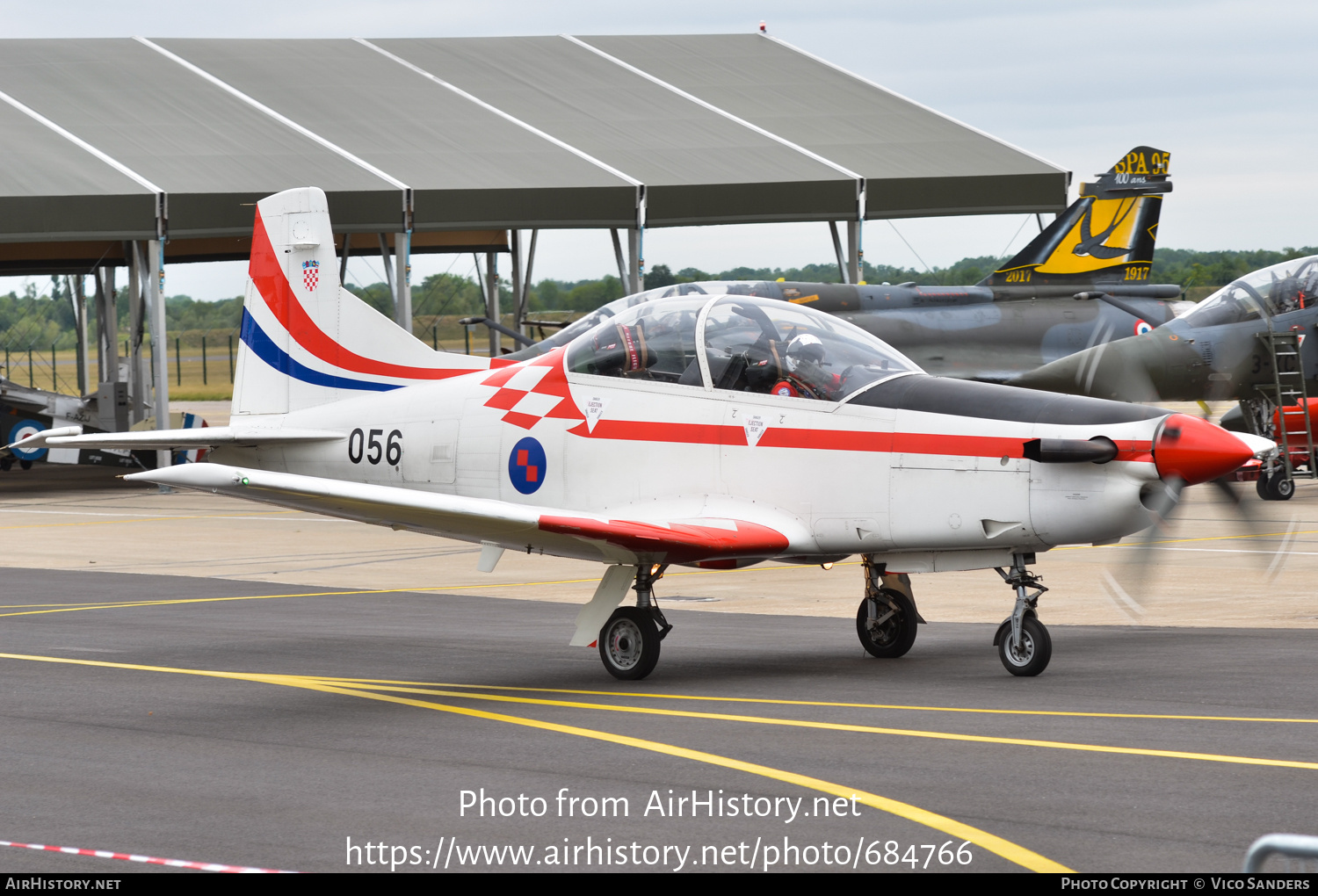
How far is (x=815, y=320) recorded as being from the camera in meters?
10.2

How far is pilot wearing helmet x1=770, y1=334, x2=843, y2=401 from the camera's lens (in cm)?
988

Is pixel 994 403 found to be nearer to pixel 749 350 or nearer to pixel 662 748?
pixel 749 350

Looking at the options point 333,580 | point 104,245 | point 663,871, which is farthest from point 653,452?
point 104,245

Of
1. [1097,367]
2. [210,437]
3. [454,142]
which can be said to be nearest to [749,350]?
[210,437]

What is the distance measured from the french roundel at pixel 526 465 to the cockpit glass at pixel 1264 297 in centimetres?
1356

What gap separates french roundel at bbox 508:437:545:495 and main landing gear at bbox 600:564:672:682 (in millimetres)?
1164

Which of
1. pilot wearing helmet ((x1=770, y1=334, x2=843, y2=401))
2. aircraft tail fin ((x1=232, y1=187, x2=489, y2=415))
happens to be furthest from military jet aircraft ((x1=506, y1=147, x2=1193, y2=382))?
pilot wearing helmet ((x1=770, y1=334, x2=843, y2=401))

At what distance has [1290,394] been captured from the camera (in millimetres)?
20906

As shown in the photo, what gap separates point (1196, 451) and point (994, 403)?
1.24 meters

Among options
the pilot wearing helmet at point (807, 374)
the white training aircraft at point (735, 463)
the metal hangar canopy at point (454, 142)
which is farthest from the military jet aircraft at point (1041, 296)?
the pilot wearing helmet at point (807, 374)

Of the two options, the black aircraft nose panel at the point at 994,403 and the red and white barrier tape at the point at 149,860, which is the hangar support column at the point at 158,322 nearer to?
the black aircraft nose panel at the point at 994,403

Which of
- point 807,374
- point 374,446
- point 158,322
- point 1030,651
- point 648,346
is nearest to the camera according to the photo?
point 1030,651
